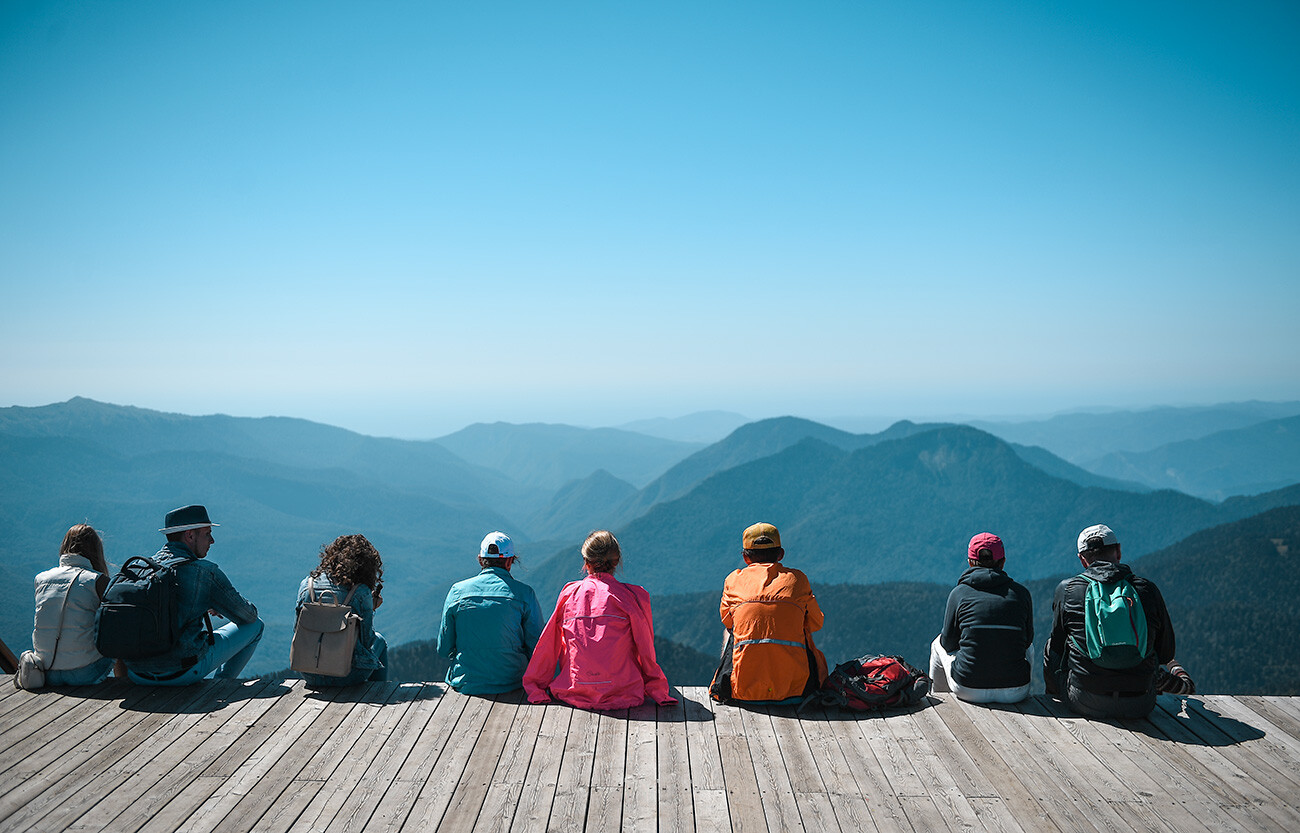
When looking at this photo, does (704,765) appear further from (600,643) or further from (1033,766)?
(1033,766)

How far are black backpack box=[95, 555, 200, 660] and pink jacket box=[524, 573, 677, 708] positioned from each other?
3839 mm

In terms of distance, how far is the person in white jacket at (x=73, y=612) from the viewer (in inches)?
304

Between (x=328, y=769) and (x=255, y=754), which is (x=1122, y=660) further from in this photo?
(x=255, y=754)

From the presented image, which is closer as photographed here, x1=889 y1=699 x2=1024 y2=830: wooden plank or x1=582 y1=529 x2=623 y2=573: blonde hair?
x1=889 y1=699 x2=1024 y2=830: wooden plank

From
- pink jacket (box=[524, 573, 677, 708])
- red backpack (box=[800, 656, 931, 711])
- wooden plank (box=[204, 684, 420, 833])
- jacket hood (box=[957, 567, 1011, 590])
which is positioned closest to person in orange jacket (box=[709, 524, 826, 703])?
red backpack (box=[800, 656, 931, 711])

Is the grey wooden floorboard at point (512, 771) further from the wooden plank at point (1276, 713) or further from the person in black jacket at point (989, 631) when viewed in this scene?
the wooden plank at point (1276, 713)

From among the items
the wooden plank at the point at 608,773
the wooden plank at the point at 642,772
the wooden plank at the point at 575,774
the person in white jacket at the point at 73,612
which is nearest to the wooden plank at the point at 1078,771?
the wooden plank at the point at 642,772

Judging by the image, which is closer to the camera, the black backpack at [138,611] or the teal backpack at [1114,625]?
the teal backpack at [1114,625]

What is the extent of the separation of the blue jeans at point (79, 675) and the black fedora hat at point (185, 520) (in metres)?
1.86

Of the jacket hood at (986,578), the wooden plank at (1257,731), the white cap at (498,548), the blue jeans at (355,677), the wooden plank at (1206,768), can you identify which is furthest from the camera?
the blue jeans at (355,677)

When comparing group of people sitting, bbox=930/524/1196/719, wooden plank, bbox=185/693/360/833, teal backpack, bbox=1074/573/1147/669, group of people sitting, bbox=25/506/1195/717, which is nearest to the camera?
wooden plank, bbox=185/693/360/833

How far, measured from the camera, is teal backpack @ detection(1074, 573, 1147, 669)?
693cm

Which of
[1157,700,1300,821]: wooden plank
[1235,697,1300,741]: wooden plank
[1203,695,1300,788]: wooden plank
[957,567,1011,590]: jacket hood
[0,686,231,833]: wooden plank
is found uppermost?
[957,567,1011,590]: jacket hood

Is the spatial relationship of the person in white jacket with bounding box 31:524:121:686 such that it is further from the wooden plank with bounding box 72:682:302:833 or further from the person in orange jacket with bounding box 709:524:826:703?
the person in orange jacket with bounding box 709:524:826:703
